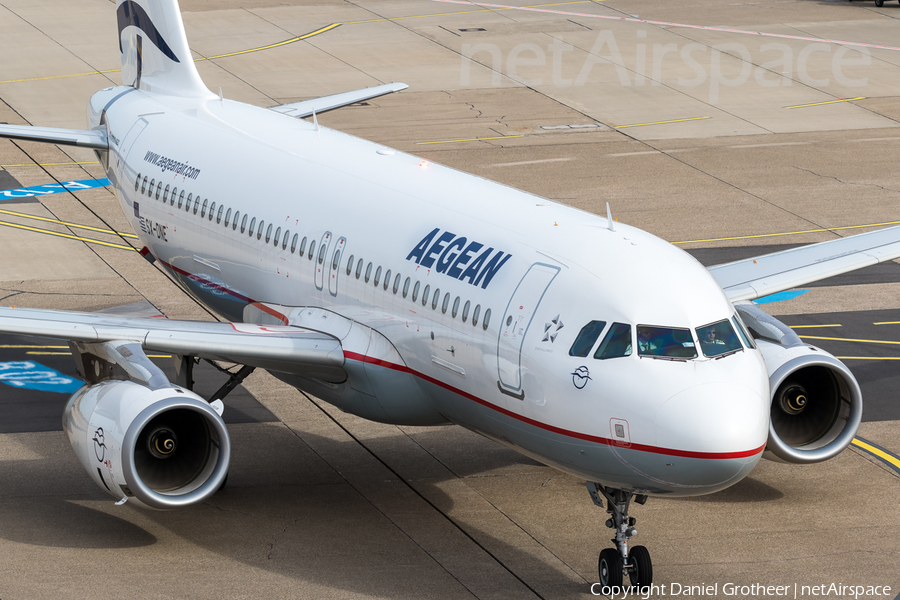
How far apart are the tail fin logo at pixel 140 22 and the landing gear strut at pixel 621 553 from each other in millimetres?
14975

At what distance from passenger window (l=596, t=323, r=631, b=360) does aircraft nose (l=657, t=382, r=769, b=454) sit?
876 mm

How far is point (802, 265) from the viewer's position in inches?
847

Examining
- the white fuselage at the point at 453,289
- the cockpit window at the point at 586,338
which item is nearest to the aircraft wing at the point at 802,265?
the white fuselage at the point at 453,289

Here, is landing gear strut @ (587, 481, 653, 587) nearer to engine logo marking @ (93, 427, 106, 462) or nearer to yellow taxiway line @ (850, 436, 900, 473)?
engine logo marking @ (93, 427, 106, 462)

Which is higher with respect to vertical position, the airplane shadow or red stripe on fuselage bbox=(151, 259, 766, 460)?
red stripe on fuselage bbox=(151, 259, 766, 460)

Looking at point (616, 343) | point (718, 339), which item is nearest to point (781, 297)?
point (718, 339)

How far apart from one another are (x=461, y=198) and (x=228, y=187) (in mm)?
5350

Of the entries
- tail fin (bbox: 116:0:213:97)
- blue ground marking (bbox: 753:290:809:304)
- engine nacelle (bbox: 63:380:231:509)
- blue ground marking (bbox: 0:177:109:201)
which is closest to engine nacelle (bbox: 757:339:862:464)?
engine nacelle (bbox: 63:380:231:509)

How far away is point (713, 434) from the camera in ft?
48.0

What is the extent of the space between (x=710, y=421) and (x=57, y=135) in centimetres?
1658

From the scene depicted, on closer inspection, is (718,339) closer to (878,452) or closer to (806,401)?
(806,401)

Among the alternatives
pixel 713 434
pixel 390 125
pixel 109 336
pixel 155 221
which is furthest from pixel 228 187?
pixel 390 125

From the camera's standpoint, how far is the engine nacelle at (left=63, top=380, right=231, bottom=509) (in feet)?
55.0

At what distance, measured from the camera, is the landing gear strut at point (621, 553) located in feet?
53.2
